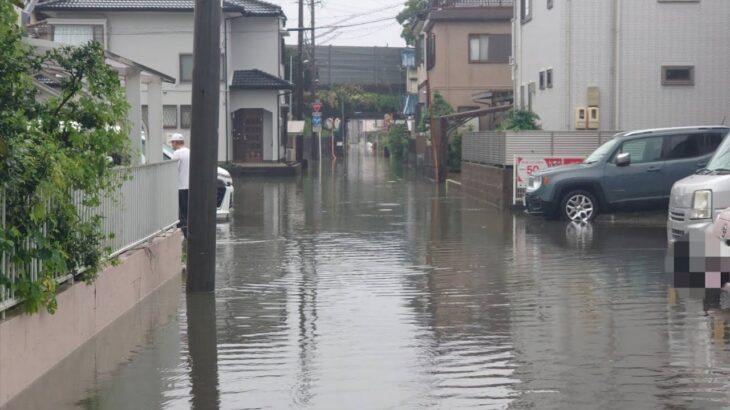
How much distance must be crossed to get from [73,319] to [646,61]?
21128 millimetres

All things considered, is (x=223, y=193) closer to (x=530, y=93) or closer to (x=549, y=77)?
(x=549, y=77)

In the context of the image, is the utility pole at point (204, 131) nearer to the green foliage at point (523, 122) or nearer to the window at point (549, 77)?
the green foliage at point (523, 122)

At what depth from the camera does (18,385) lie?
25.1 feet

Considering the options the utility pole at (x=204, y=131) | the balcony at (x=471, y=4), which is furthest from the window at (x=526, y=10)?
the utility pole at (x=204, y=131)

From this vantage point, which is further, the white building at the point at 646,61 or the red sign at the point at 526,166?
the white building at the point at 646,61

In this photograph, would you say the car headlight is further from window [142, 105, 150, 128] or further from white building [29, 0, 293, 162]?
white building [29, 0, 293, 162]

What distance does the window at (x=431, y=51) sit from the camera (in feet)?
168

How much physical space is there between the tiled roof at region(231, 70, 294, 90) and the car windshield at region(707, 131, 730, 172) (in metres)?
37.4

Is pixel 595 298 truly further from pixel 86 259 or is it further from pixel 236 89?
pixel 236 89

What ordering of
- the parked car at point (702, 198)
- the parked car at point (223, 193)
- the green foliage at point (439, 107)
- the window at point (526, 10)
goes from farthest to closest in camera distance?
A: the green foliage at point (439, 107), the window at point (526, 10), the parked car at point (223, 193), the parked car at point (702, 198)

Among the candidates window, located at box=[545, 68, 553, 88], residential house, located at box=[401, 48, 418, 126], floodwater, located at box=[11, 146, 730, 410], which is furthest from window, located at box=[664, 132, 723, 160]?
residential house, located at box=[401, 48, 418, 126]

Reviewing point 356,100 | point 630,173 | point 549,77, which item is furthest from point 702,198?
point 356,100

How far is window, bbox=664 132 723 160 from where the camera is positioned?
21.0 metres

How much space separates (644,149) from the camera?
21297 millimetres
